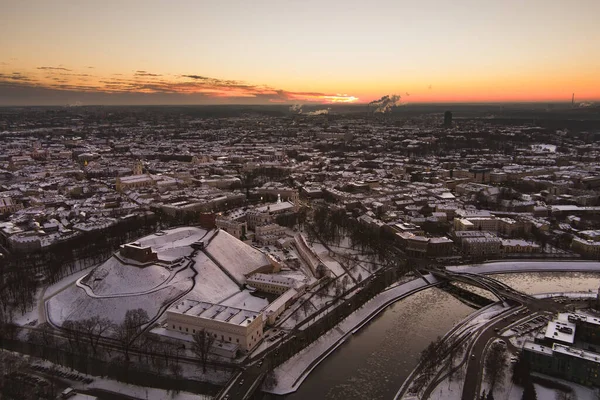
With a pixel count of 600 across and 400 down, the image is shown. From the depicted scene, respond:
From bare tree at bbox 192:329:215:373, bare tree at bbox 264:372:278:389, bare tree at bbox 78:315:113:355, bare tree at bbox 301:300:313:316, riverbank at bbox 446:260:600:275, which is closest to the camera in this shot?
bare tree at bbox 264:372:278:389

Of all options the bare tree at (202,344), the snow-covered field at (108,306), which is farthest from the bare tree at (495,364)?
the snow-covered field at (108,306)

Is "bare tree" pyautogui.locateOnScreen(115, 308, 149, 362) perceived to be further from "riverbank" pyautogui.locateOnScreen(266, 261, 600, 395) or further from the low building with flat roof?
"riverbank" pyautogui.locateOnScreen(266, 261, 600, 395)

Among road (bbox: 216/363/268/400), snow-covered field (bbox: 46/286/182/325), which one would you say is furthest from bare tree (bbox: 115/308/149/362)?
road (bbox: 216/363/268/400)

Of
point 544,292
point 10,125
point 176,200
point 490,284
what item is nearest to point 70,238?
point 176,200

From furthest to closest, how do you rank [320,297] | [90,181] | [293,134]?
1. [293,134]
2. [90,181]
3. [320,297]

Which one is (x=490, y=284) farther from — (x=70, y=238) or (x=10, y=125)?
(x=10, y=125)

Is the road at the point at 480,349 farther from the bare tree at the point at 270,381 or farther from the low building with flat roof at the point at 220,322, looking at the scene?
the low building with flat roof at the point at 220,322
